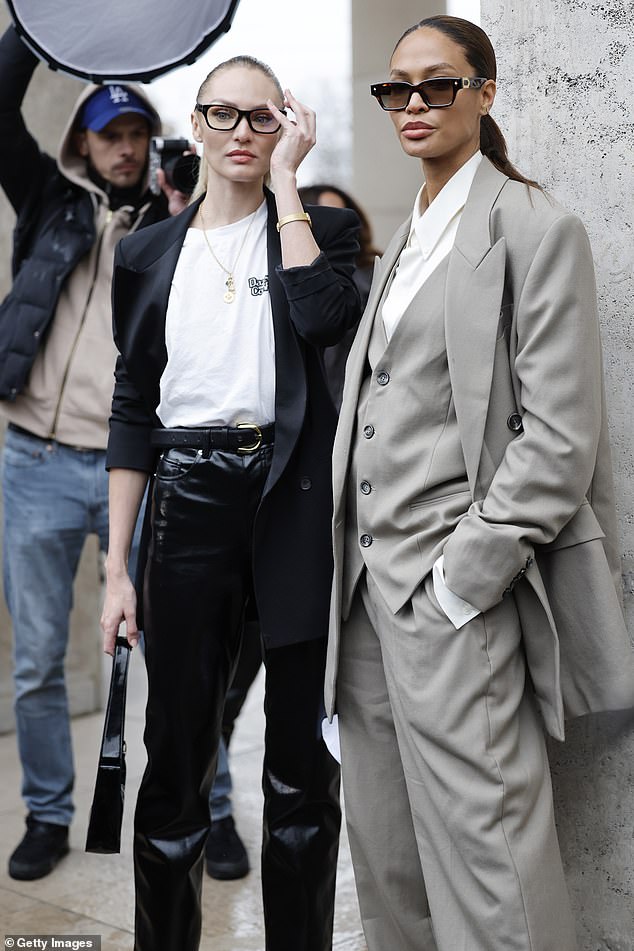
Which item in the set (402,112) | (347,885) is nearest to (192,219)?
(402,112)

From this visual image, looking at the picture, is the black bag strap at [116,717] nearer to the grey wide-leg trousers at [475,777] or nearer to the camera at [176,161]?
the grey wide-leg trousers at [475,777]

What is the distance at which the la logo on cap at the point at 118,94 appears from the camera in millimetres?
3715

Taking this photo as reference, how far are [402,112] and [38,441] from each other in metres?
2.01

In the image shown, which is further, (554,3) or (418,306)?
(554,3)

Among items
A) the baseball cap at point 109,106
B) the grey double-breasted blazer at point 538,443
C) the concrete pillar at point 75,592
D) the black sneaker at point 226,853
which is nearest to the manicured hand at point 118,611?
Answer: the grey double-breasted blazer at point 538,443

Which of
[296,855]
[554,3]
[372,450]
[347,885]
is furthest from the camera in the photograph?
[347,885]

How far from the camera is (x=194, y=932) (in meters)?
2.65

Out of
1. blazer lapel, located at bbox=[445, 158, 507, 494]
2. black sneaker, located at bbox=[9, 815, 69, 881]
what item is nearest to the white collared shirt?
blazer lapel, located at bbox=[445, 158, 507, 494]

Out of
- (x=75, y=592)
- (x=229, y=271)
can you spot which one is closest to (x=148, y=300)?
(x=229, y=271)

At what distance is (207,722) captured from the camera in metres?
2.60

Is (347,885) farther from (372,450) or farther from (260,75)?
(260,75)

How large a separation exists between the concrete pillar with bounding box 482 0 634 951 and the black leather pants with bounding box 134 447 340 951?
1.81 feet

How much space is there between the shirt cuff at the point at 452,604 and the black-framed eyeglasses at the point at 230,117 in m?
1.03

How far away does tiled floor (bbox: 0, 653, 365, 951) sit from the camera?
327 centimetres
